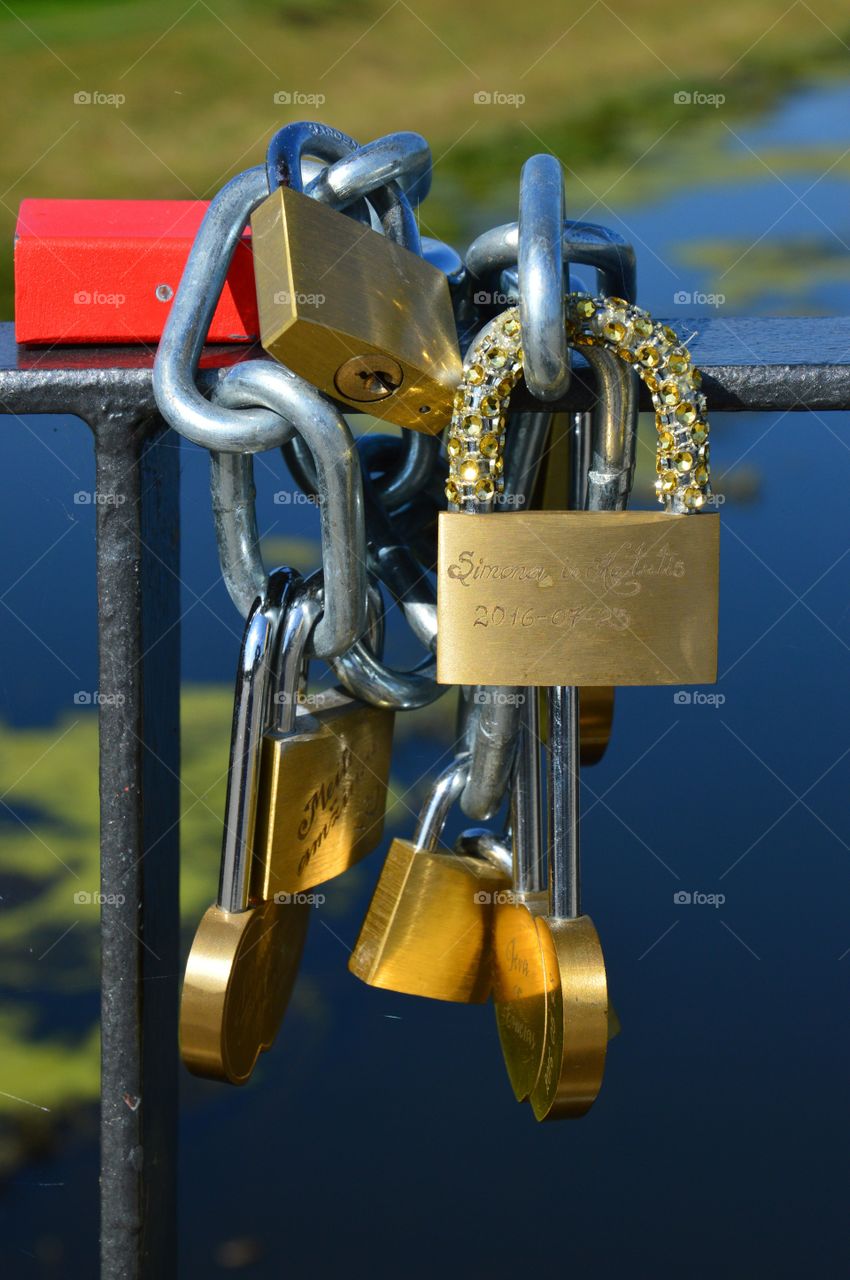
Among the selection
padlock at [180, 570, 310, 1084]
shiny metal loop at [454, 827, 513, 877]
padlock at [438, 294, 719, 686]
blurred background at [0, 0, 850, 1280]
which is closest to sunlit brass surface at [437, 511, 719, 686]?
padlock at [438, 294, 719, 686]

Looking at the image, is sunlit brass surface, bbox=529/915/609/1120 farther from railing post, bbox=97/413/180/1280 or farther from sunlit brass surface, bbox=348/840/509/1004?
railing post, bbox=97/413/180/1280

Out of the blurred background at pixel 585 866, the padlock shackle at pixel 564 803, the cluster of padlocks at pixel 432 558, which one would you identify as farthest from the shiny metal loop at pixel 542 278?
the blurred background at pixel 585 866

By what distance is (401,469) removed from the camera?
698 mm

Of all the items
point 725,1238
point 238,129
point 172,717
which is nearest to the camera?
point 172,717

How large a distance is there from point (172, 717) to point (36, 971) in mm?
1169

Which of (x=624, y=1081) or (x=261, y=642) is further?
(x=624, y=1081)

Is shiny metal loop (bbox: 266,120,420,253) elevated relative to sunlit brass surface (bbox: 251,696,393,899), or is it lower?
elevated

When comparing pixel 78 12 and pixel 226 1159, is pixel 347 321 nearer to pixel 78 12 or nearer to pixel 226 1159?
pixel 226 1159

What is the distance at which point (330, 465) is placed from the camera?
549mm

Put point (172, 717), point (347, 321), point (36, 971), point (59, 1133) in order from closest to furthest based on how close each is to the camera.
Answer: point (347, 321), point (172, 717), point (59, 1133), point (36, 971)

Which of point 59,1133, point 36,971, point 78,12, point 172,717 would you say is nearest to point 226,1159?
point 59,1133

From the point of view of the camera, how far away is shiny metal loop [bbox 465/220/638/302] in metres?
0.60

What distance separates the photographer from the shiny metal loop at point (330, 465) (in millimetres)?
544

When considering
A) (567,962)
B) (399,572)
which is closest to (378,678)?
(399,572)
